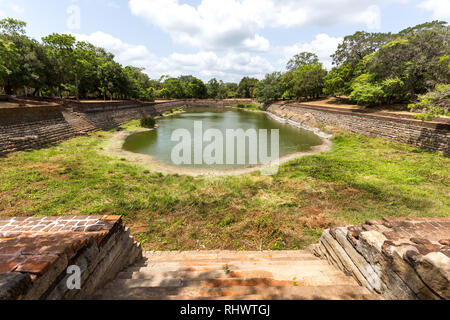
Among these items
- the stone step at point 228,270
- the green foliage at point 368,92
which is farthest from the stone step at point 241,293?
the green foliage at point 368,92

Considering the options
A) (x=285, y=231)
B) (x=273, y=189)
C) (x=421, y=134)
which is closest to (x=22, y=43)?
(x=273, y=189)

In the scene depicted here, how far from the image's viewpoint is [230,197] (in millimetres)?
8430

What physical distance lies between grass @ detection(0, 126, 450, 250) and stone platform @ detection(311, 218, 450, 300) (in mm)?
2154

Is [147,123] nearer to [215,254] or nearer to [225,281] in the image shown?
[215,254]

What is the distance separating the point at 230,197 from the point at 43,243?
6496 millimetres

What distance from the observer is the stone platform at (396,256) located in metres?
1.98

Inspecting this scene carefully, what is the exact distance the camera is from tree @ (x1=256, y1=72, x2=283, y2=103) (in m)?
53.2

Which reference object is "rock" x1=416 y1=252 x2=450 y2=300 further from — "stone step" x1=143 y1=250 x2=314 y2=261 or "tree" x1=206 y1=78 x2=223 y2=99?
"tree" x1=206 y1=78 x2=223 y2=99

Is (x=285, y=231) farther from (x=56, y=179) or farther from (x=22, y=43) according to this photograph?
(x=22, y=43)

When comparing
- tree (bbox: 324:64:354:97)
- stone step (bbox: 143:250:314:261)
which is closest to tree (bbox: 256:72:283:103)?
tree (bbox: 324:64:354:97)

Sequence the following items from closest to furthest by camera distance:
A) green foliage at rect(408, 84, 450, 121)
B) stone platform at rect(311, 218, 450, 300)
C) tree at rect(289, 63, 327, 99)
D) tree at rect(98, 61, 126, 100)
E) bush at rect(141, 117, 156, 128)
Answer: stone platform at rect(311, 218, 450, 300) < green foliage at rect(408, 84, 450, 121) < bush at rect(141, 117, 156, 128) < tree at rect(98, 61, 126, 100) < tree at rect(289, 63, 327, 99)

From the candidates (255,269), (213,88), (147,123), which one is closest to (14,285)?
(255,269)

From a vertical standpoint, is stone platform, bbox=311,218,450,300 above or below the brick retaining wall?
below

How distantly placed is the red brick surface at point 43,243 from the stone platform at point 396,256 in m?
4.09
